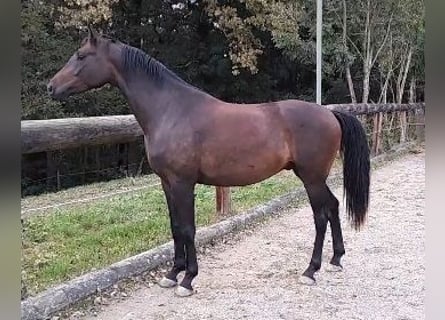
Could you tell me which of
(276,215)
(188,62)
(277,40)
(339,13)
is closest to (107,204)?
(276,215)

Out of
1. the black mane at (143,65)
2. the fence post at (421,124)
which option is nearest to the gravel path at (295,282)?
the fence post at (421,124)

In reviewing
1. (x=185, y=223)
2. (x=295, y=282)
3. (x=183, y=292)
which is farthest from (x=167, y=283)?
(x=295, y=282)

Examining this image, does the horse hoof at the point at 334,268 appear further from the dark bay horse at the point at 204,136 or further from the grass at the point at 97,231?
the grass at the point at 97,231

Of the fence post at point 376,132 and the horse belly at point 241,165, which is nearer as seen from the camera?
the horse belly at point 241,165

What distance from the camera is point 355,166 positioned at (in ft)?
8.76

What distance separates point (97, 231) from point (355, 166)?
1.85 meters

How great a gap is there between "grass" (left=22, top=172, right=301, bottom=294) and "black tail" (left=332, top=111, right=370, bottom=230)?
1.31m

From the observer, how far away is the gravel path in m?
2.29

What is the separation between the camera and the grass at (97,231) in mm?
2604

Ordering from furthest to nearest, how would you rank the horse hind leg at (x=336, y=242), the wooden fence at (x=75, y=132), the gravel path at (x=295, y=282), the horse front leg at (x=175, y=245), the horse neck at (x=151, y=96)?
1. the horse hind leg at (x=336, y=242)
2. the horse front leg at (x=175, y=245)
3. the horse neck at (x=151, y=96)
4. the gravel path at (x=295, y=282)
5. the wooden fence at (x=75, y=132)

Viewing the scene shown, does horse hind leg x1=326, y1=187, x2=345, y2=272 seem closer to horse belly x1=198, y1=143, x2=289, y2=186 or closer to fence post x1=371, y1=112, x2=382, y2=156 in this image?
horse belly x1=198, y1=143, x2=289, y2=186

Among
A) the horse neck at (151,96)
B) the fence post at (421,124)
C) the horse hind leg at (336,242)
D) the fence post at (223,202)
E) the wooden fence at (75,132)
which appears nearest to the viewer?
the fence post at (421,124)

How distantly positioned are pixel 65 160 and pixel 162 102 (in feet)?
13.6
